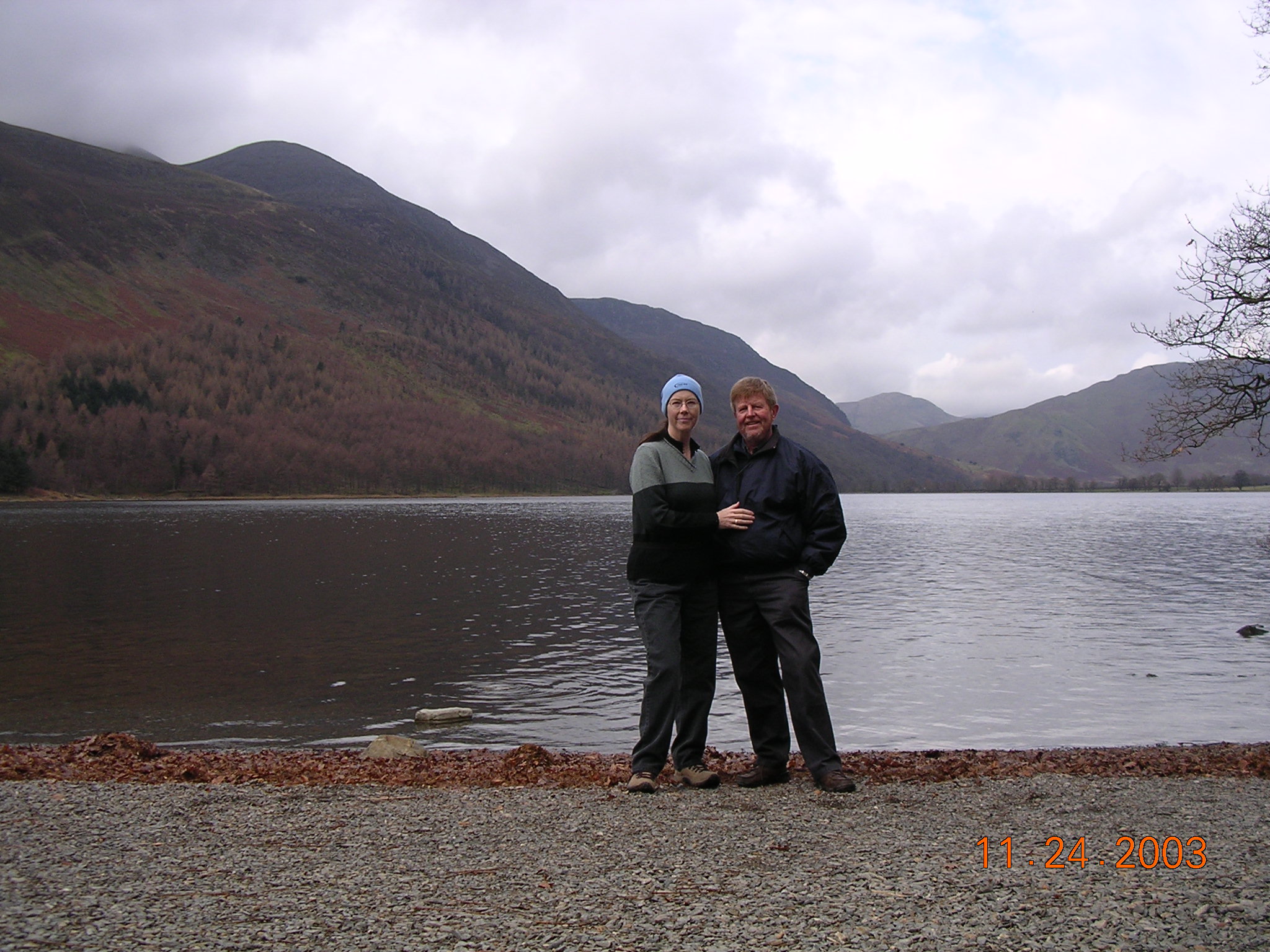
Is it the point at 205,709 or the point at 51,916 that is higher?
the point at 51,916

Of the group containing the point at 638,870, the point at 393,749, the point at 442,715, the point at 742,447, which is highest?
the point at 742,447

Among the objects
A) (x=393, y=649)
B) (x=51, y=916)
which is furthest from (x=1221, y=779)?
(x=393, y=649)

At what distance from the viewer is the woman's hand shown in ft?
23.7

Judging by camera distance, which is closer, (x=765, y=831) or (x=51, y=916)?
(x=51, y=916)

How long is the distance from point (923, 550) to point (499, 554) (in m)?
28.5

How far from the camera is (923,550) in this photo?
190 feet

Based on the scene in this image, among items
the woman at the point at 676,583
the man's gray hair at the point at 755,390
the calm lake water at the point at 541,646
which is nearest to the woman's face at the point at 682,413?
the woman at the point at 676,583

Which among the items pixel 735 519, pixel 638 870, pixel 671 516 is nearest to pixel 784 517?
pixel 735 519

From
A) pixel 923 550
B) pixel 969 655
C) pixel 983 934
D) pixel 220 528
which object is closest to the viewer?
pixel 983 934

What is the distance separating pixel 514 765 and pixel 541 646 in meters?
12.9

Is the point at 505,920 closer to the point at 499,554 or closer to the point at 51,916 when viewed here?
the point at 51,916

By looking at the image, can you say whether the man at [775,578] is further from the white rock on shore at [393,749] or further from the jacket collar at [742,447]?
the white rock on shore at [393,749]

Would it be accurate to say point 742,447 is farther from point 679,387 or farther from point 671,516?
point 671,516

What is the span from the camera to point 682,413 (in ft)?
24.1
